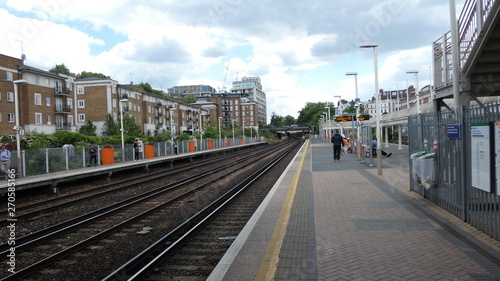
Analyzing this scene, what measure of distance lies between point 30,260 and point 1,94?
44281 mm

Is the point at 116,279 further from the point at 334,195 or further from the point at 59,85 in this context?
the point at 59,85

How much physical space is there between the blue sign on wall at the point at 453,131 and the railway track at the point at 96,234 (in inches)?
239

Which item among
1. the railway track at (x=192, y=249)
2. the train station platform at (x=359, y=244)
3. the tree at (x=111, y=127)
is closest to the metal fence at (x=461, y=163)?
the train station platform at (x=359, y=244)

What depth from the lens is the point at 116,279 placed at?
18.3 ft

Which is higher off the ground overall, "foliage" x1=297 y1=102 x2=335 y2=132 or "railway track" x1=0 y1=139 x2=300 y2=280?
"foliage" x1=297 y1=102 x2=335 y2=132

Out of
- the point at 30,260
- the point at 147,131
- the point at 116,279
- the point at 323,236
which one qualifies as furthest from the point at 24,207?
the point at 147,131

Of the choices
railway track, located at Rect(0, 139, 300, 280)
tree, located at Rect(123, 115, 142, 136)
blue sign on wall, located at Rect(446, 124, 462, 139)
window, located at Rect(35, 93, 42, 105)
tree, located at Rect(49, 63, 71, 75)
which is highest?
tree, located at Rect(49, 63, 71, 75)

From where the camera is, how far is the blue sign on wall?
24.2 ft

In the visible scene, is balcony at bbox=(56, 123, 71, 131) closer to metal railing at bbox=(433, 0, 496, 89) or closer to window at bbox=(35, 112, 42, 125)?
window at bbox=(35, 112, 42, 125)

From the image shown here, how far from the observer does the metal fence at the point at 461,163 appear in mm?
6070

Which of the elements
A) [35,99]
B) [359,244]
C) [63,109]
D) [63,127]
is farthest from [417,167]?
[63,127]


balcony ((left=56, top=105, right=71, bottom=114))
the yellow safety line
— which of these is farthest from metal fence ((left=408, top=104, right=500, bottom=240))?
balcony ((left=56, top=105, right=71, bottom=114))

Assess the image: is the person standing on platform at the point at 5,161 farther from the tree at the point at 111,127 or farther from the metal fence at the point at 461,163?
the tree at the point at 111,127

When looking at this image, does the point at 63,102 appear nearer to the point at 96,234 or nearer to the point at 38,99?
the point at 38,99
